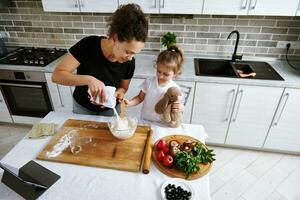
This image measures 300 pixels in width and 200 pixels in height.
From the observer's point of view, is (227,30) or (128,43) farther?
(227,30)

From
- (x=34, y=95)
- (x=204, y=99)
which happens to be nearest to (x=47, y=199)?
(x=204, y=99)

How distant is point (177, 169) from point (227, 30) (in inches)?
66.7

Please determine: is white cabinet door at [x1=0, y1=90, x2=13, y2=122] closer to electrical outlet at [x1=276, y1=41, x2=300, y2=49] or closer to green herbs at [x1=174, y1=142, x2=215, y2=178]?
green herbs at [x1=174, y1=142, x2=215, y2=178]

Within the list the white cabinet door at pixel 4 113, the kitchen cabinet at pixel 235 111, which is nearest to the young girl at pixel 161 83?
the kitchen cabinet at pixel 235 111

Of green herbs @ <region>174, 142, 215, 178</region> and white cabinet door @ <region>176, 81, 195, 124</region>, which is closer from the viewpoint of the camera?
green herbs @ <region>174, 142, 215, 178</region>

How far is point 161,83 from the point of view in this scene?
136 cm

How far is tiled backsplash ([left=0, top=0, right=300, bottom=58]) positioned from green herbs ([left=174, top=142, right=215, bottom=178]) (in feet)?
4.94

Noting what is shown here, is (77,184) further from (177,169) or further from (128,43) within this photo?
(128,43)

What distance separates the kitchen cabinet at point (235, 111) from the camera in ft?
5.96

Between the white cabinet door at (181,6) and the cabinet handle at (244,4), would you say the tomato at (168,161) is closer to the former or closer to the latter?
the white cabinet door at (181,6)

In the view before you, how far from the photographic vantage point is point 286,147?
2053mm

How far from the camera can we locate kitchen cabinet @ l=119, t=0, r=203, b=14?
1.71 metres

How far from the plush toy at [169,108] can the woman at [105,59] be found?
0.27 m

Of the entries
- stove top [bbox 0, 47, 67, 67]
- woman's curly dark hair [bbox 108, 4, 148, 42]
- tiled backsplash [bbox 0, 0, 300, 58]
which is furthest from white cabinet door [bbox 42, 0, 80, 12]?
woman's curly dark hair [bbox 108, 4, 148, 42]
